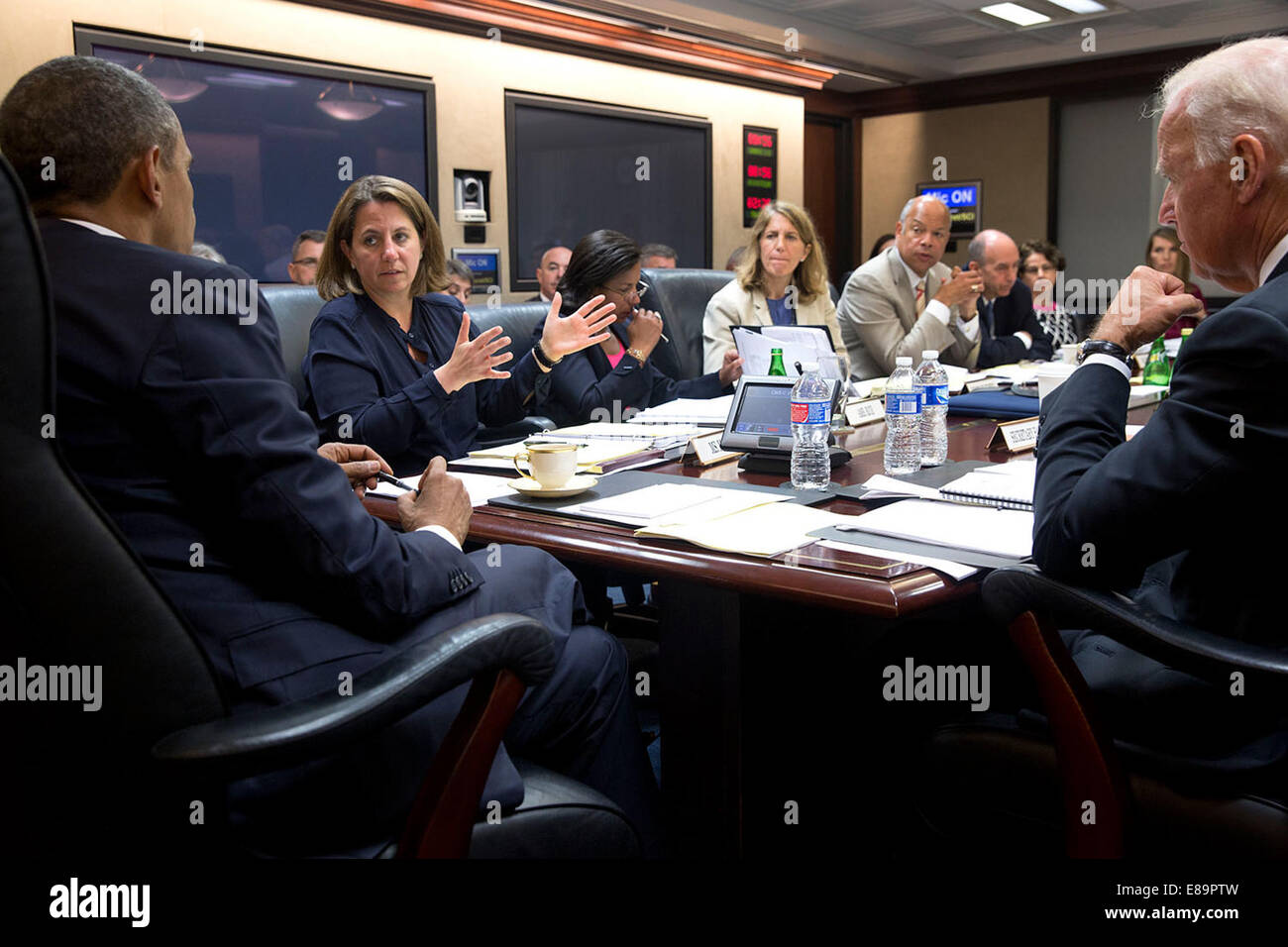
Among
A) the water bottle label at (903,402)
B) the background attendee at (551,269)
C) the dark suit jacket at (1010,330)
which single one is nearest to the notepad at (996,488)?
the water bottle label at (903,402)

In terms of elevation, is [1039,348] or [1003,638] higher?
[1039,348]

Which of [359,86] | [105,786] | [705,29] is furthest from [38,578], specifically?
[705,29]

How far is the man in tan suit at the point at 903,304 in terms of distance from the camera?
12.8ft

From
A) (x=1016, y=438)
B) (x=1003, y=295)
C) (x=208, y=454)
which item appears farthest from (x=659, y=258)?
(x=208, y=454)

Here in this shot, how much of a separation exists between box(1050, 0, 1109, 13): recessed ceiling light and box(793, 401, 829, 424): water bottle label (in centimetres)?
618

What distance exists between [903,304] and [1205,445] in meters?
2.93

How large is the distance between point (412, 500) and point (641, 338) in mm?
1660

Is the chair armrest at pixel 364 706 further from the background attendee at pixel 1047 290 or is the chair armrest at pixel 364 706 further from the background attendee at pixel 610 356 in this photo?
the background attendee at pixel 1047 290

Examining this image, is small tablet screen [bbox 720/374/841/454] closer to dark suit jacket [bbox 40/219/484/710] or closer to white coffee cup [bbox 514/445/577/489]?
white coffee cup [bbox 514/445/577/489]

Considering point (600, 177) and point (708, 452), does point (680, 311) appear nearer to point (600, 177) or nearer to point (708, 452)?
point (708, 452)

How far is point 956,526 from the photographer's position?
1489 millimetres

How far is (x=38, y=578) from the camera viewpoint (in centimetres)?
89

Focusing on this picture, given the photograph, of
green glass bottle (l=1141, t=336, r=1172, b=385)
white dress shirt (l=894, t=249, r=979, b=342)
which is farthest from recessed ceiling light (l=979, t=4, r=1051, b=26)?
green glass bottle (l=1141, t=336, r=1172, b=385)
